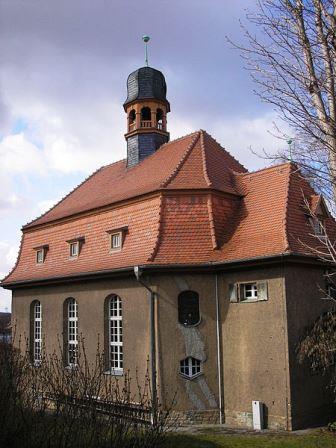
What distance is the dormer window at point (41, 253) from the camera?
21406mm

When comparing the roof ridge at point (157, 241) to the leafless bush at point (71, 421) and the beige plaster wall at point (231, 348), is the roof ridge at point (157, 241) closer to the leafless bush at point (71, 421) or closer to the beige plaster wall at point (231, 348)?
the beige plaster wall at point (231, 348)

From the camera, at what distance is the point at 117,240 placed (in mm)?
17625

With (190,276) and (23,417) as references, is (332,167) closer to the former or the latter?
(23,417)

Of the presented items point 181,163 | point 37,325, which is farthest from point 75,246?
point 181,163

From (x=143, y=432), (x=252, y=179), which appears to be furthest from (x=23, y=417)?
(x=252, y=179)

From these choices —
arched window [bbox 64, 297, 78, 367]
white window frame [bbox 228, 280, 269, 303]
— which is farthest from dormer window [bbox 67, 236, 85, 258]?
white window frame [bbox 228, 280, 269, 303]

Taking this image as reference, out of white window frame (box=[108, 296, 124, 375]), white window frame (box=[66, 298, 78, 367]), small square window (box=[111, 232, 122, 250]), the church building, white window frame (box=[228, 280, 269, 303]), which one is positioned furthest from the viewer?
white window frame (box=[66, 298, 78, 367])

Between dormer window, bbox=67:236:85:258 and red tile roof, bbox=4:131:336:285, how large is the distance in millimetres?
214

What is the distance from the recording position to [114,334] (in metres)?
17.0

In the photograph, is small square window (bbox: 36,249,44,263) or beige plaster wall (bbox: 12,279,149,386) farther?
small square window (bbox: 36,249,44,263)

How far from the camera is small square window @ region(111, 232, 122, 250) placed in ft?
57.3

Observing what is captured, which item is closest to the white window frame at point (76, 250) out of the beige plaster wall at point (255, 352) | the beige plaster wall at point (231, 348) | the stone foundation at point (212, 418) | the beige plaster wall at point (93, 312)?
the beige plaster wall at point (93, 312)

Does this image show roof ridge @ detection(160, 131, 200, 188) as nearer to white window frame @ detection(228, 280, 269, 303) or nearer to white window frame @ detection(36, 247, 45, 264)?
white window frame @ detection(228, 280, 269, 303)

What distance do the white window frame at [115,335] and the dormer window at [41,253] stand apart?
5346 millimetres
